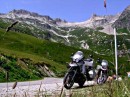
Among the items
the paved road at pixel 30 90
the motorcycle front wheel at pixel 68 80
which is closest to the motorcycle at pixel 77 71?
the motorcycle front wheel at pixel 68 80

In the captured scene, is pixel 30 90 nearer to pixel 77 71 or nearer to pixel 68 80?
pixel 68 80

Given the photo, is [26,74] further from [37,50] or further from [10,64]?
[37,50]

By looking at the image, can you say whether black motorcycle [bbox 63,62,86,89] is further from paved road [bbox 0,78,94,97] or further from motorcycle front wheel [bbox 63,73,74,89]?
paved road [bbox 0,78,94,97]

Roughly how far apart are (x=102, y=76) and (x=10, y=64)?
11681 mm

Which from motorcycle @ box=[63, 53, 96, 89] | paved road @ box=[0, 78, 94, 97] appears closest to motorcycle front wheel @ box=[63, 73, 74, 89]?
motorcycle @ box=[63, 53, 96, 89]

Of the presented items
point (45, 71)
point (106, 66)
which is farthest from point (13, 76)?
point (45, 71)

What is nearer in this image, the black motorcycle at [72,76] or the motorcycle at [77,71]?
the black motorcycle at [72,76]

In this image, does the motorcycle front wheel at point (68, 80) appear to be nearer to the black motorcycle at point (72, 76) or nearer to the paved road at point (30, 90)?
the black motorcycle at point (72, 76)

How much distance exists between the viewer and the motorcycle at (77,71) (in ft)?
48.9

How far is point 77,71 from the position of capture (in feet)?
53.5

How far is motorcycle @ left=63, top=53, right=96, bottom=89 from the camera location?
587 inches

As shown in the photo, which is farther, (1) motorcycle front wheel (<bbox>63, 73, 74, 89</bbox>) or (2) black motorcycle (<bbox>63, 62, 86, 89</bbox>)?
(2) black motorcycle (<bbox>63, 62, 86, 89</bbox>)

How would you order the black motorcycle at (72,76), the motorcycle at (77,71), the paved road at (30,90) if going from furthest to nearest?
the motorcycle at (77,71) → the black motorcycle at (72,76) → the paved road at (30,90)

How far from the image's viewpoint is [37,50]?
103 m
